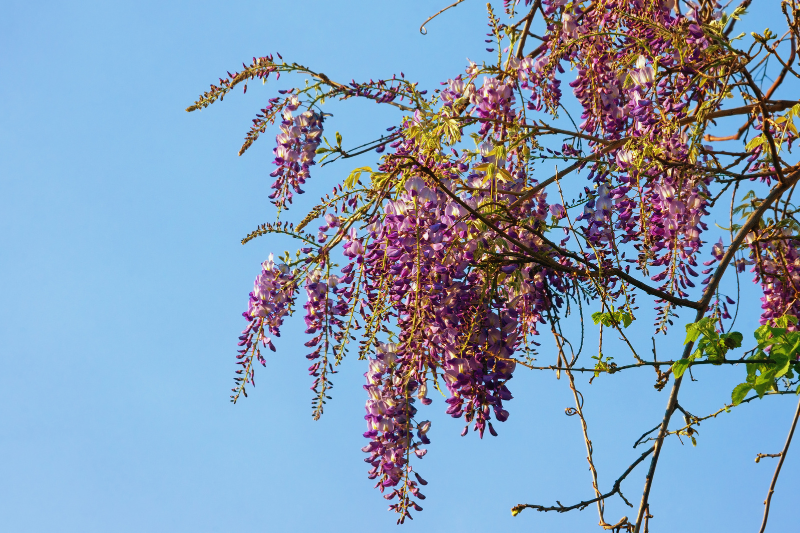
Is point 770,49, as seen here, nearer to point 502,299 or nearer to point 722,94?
point 722,94

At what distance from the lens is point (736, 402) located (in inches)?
80.4

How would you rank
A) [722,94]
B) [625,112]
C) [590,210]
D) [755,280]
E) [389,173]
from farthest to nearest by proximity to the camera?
1. [755,280]
2. [625,112]
3. [590,210]
4. [722,94]
5. [389,173]

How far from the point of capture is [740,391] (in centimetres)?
204

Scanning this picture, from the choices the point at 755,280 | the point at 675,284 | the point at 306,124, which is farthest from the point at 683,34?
the point at 306,124

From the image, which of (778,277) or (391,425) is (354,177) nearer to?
(391,425)

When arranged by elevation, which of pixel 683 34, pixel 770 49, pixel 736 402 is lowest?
pixel 736 402

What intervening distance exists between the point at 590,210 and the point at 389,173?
0.71m

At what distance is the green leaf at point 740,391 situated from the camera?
2041mm

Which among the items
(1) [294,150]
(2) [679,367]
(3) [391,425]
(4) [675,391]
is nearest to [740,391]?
(2) [679,367]

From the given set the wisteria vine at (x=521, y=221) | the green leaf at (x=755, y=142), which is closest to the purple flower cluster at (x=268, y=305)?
the wisteria vine at (x=521, y=221)

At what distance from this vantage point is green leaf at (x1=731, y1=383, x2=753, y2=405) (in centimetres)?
204

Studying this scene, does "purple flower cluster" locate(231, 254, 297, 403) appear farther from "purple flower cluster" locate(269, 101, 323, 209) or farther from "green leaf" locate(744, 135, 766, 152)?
"green leaf" locate(744, 135, 766, 152)

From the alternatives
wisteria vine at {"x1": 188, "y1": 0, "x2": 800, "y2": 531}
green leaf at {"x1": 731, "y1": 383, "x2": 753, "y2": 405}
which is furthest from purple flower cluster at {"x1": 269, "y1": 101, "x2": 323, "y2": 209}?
green leaf at {"x1": 731, "y1": 383, "x2": 753, "y2": 405}

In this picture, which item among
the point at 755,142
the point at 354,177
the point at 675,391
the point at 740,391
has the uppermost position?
the point at 755,142
